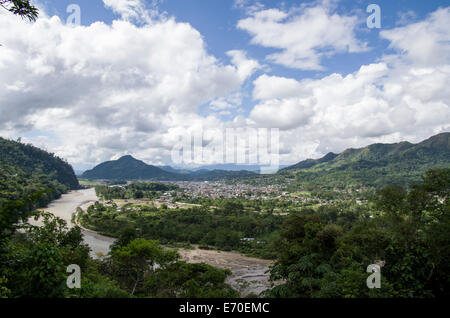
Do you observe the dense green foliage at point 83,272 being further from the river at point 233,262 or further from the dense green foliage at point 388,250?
the river at point 233,262

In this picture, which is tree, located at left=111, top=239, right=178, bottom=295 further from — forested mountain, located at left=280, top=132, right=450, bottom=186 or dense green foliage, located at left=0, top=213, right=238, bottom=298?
forested mountain, located at left=280, top=132, right=450, bottom=186

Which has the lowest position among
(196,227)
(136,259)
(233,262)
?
(233,262)

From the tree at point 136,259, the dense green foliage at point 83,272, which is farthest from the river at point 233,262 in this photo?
the dense green foliage at point 83,272

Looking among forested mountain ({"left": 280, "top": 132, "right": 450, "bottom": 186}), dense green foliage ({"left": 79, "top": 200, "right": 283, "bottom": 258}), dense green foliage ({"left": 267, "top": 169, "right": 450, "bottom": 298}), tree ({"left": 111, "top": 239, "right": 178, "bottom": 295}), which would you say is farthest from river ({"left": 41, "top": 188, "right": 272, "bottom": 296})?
forested mountain ({"left": 280, "top": 132, "right": 450, "bottom": 186})

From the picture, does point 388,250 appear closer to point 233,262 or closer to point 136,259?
point 136,259

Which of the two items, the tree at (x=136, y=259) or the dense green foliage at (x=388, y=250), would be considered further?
the tree at (x=136, y=259)

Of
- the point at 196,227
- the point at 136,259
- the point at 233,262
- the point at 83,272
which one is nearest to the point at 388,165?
the point at 196,227
